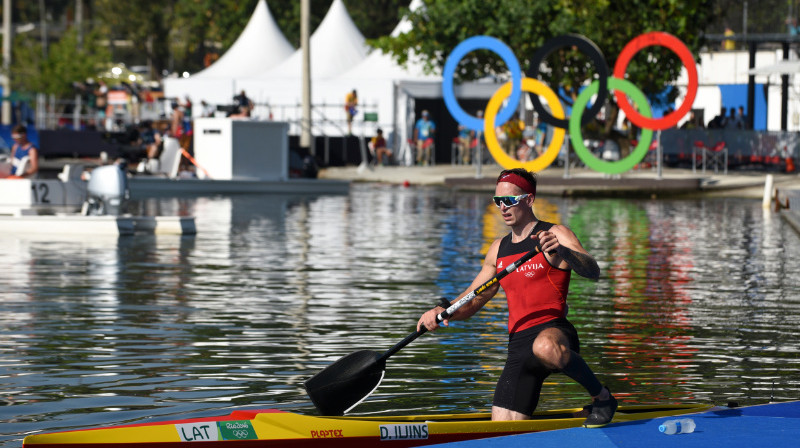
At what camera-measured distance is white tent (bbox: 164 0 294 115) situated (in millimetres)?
49969

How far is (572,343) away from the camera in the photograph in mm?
7598

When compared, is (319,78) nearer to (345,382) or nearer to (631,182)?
(631,182)

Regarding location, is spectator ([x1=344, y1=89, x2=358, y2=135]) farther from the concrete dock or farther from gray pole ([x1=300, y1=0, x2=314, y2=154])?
the concrete dock

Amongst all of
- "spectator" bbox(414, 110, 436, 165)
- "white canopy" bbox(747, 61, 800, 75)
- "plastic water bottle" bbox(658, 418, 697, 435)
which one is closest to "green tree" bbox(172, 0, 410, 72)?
"spectator" bbox(414, 110, 436, 165)

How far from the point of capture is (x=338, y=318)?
13367 millimetres

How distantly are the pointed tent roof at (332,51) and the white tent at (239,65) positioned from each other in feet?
4.76

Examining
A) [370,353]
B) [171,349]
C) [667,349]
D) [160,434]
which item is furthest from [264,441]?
[667,349]

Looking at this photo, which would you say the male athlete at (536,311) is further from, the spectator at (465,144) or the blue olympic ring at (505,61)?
the spectator at (465,144)

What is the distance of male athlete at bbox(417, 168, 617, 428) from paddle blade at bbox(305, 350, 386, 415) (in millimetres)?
782

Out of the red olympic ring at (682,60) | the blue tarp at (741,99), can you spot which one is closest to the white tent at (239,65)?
the red olympic ring at (682,60)

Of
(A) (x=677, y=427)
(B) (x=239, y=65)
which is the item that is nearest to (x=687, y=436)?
(A) (x=677, y=427)

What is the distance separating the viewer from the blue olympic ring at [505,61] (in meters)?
38.1

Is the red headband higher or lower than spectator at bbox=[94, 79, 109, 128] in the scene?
lower

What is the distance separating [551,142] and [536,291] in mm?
30452
